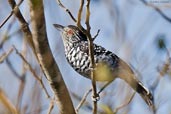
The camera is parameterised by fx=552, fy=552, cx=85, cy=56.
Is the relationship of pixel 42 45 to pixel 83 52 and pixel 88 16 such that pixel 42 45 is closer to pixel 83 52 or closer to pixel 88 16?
pixel 88 16

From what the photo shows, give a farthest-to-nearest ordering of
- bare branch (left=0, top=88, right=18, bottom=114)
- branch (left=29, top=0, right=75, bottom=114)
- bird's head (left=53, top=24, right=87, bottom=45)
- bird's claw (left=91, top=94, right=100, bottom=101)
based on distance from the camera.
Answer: bird's head (left=53, top=24, right=87, bottom=45)
bird's claw (left=91, top=94, right=100, bottom=101)
branch (left=29, top=0, right=75, bottom=114)
bare branch (left=0, top=88, right=18, bottom=114)

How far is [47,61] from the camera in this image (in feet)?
9.27

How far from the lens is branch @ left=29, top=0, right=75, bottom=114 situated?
105 inches

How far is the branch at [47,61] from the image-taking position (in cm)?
267

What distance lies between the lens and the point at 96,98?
121 inches

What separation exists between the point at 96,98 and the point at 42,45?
50 centimetres

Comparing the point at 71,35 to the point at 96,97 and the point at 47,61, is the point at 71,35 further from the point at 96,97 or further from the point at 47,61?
the point at 47,61

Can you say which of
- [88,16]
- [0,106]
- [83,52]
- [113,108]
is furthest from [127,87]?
[83,52]

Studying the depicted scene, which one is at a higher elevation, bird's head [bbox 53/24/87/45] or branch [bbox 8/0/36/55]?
branch [bbox 8/0/36/55]

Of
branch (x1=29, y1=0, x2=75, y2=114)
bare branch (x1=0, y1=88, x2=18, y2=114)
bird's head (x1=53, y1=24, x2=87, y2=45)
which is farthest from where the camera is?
bird's head (x1=53, y1=24, x2=87, y2=45)

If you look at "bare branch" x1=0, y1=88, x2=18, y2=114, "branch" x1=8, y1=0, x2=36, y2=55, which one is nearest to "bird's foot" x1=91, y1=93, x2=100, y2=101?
"branch" x1=8, y1=0, x2=36, y2=55

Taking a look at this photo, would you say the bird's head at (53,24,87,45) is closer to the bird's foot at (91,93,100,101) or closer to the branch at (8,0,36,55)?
the bird's foot at (91,93,100,101)

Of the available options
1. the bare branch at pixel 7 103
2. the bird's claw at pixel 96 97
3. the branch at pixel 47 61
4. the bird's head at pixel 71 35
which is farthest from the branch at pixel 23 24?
the bird's head at pixel 71 35

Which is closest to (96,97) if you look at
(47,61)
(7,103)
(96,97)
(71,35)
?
(96,97)
